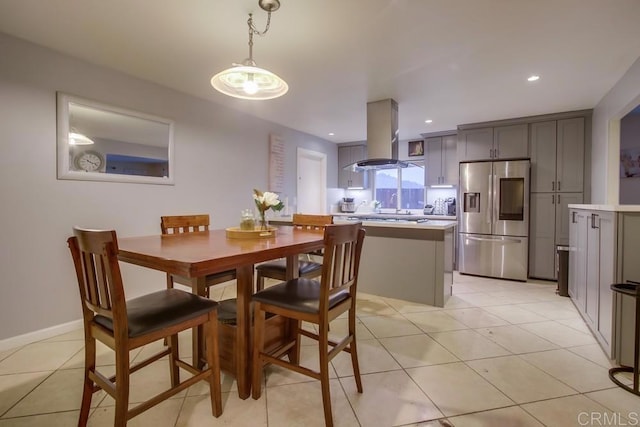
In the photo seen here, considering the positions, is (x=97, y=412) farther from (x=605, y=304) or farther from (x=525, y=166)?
(x=525, y=166)

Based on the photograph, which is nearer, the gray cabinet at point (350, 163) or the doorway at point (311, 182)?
the doorway at point (311, 182)

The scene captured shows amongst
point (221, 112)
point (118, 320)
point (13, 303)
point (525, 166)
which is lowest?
point (13, 303)

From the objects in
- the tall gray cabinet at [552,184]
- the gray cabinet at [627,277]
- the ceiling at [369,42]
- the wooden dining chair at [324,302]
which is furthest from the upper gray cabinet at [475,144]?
the wooden dining chair at [324,302]

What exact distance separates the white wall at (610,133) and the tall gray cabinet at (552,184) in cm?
18

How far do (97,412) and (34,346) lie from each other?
1266 millimetres

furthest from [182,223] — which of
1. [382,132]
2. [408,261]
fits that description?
[382,132]

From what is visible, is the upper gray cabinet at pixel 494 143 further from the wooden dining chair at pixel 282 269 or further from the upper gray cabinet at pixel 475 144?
the wooden dining chair at pixel 282 269

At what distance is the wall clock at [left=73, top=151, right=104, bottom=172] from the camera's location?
100 inches

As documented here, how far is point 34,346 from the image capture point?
2246 millimetres

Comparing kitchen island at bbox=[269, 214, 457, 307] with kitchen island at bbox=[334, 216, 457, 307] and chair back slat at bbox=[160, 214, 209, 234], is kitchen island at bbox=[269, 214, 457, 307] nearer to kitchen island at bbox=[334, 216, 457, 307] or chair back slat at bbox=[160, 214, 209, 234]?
kitchen island at bbox=[334, 216, 457, 307]

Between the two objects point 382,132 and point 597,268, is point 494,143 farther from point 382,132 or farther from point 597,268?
point 597,268

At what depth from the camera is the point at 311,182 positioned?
18.4ft

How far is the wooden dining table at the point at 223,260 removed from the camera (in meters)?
1.17

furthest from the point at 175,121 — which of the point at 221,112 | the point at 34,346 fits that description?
the point at 34,346
